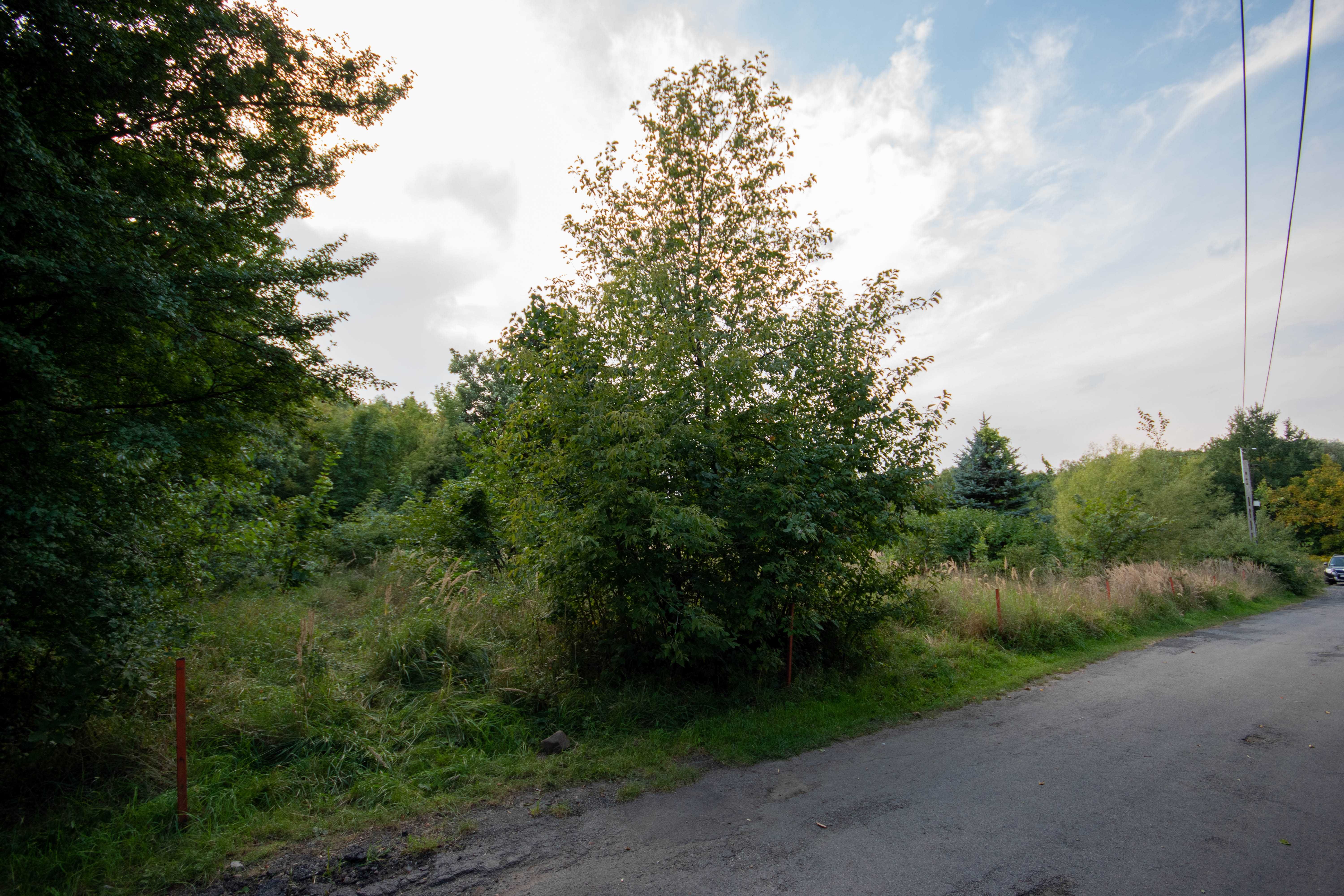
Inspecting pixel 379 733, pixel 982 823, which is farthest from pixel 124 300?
pixel 982 823

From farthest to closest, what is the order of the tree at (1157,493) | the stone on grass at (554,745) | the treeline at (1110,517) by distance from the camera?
the tree at (1157,493) → the treeline at (1110,517) → the stone on grass at (554,745)

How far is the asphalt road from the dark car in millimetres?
38953

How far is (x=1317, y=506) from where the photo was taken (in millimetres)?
46062

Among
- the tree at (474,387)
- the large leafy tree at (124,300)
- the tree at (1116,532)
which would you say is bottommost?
the tree at (1116,532)

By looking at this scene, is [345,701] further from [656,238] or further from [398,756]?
[656,238]

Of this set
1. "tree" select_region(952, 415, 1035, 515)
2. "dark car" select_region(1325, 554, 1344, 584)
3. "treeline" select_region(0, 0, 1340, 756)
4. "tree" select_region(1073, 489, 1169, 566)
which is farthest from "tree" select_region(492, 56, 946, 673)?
"dark car" select_region(1325, 554, 1344, 584)

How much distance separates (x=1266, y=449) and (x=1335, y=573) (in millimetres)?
29140

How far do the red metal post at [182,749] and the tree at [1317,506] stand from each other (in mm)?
60460

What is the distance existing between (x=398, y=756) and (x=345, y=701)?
2.81 ft

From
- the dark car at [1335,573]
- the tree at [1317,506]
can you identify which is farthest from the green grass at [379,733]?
the tree at [1317,506]

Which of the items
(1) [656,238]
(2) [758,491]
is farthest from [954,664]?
(1) [656,238]

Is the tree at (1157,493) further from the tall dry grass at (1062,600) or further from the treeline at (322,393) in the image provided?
the treeline at (322,393)

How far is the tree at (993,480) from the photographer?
79.5 ft

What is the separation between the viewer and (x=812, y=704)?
284 inches
